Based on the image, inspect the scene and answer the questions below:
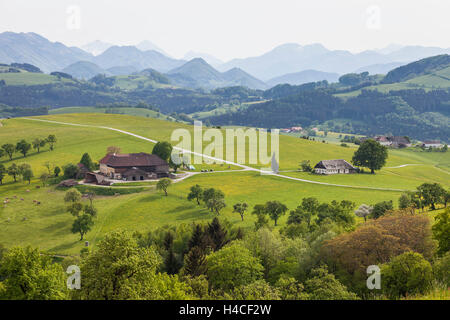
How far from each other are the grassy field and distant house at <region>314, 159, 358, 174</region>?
5778 millimetres

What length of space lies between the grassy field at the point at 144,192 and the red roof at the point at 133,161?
1221 centimetres

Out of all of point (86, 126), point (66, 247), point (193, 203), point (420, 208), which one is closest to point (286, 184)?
point (193, 203)

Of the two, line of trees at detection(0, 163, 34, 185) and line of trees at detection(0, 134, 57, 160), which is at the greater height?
line of trees at detection(0, 134, 57, 160)

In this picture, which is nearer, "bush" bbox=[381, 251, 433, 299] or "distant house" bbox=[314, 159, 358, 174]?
"bush" bbox=[381, 251, 433, 299]

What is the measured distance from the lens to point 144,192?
309ft

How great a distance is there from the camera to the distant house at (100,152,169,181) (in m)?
105

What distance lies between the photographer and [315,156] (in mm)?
144000

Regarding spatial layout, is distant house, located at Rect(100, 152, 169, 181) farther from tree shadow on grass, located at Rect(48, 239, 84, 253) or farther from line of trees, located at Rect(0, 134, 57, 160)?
tree shadow on grass, located at Rect(48, 239, 84, 253)

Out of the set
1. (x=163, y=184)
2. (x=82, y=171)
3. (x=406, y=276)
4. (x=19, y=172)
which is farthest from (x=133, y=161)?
(x=406, y=276)

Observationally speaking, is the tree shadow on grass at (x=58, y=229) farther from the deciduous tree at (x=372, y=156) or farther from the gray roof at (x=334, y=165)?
the deciduous tree at (x=372, y=156)

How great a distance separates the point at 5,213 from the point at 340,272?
73.8 metres

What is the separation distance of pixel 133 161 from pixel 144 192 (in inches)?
732

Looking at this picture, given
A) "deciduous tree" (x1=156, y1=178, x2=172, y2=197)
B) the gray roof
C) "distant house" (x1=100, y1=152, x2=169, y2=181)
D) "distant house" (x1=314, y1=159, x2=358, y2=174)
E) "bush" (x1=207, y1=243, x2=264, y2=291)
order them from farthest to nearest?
1. the gray roof
2. "distant house" (x1=314, y1=159, x2=358, y2=174)
3. "distant house" (x1=100, y1=152, x2=169, y2=181)
4. "deciduous tree" (x1=156, y1=178, x2=172, y2=197)
5. "bush" (x1=207, y1=243, x2=264, y2=291)

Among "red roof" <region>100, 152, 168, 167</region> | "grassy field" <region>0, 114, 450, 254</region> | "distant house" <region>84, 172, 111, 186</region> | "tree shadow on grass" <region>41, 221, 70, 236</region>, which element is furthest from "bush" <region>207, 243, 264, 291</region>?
"red roof" <region>100, 152, 168, 167</region>
